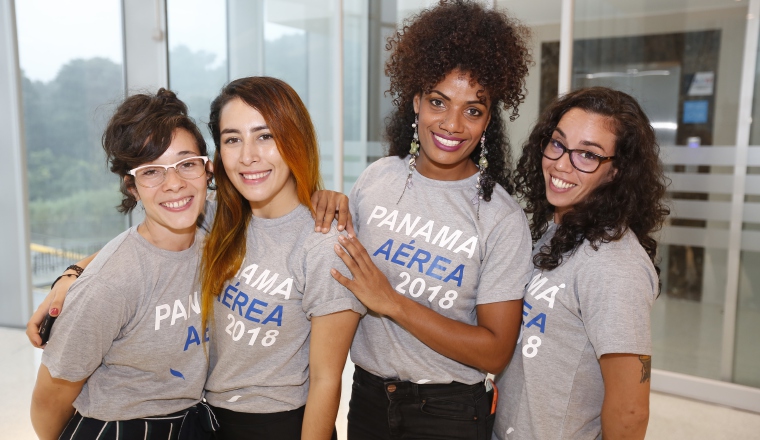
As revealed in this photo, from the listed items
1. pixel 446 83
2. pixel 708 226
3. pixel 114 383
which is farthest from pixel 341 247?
pixel 708 226

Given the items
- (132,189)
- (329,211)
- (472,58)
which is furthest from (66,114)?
(472,58)

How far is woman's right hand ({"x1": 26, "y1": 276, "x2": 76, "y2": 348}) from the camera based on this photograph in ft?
4.45

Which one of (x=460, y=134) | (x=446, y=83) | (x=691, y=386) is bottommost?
(x=691, y=386)

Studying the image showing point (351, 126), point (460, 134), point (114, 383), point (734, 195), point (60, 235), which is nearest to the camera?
point (114, 383)

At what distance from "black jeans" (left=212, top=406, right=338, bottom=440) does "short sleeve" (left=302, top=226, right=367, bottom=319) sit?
0.88ft

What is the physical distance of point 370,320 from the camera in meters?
1.52

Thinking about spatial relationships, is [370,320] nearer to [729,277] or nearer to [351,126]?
[729,277]

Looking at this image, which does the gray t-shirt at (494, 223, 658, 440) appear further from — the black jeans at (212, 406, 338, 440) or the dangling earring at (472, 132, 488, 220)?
the black jeans at (212, 406, 338, 440)

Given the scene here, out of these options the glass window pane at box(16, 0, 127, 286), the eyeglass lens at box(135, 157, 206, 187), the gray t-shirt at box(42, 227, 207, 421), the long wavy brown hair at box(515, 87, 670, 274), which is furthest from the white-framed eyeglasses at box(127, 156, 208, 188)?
the glass window pane at box(16, 0, 127, 286)

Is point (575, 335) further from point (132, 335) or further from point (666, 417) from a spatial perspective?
point (666, 417)

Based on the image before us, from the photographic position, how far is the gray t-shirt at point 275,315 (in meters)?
1.35

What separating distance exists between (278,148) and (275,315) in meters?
0.42

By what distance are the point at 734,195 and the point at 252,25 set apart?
3.63m

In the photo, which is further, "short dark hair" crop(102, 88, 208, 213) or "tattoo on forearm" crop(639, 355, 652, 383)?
"short dark hair" crop(102, 88, 208, 213)
